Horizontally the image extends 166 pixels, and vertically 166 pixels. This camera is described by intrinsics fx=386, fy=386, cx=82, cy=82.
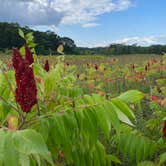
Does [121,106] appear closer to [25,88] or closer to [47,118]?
[47,118]

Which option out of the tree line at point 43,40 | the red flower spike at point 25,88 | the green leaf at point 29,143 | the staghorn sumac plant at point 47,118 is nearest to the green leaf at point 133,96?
the staghorn sumac plant at point 47,118

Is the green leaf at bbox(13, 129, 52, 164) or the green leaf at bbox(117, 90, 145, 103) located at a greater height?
the green leaf at bbox(117, 90, 145, 103)

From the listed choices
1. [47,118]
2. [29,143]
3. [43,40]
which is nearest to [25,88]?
[47,118]

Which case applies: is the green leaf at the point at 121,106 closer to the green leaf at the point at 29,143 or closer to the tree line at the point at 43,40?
the green leaf at the point at 29,143

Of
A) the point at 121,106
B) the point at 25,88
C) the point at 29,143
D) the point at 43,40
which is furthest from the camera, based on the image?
the point at 43,40

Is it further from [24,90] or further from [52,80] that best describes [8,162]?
[52,80]

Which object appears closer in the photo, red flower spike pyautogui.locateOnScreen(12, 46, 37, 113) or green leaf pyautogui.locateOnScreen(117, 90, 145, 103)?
red flower spike pyautogui.locateOnScreen(12, 46, 37, 113)

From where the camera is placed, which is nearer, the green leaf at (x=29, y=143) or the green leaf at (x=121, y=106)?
the green leaf at (x=29, y=143)


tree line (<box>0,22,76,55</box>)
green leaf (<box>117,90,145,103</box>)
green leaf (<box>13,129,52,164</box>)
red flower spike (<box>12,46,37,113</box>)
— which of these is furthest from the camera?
tree line (<box>0,22,76,55</box>)

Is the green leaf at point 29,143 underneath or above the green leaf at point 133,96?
underneath

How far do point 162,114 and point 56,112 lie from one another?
166 centimetres

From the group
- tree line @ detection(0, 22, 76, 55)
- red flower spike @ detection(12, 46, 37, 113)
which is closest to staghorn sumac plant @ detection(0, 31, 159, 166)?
red flower spike @ detection(12, 46, 37, 113)

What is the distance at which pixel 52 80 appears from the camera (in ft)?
7.39

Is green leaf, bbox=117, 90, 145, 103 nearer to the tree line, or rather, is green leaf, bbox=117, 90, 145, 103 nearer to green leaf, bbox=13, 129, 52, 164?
green leaf, bbox=13, 129, 52, 164
